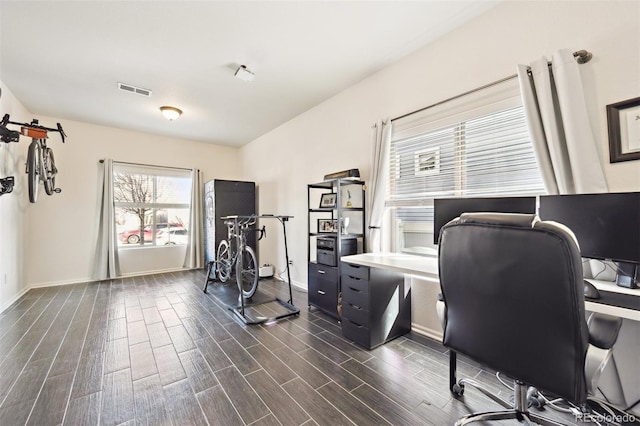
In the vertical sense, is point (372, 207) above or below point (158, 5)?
below

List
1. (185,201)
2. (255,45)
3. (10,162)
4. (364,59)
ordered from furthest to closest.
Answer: (185,201)
(10,162)
(364,59)
(255,45)

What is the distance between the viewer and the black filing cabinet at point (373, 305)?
7.15ft

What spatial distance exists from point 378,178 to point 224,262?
278 centimetres

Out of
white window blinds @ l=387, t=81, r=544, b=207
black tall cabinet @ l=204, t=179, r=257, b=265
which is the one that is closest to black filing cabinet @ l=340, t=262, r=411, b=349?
white window blinds @ l=387, t=81, r=544, b=207

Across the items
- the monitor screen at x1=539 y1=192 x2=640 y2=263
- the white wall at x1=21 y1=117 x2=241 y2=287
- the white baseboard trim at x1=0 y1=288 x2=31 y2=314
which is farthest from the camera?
the white wall at x1=21 y1=117 x2=241 y2=287

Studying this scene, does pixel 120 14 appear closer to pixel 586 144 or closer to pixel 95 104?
pixel 95 104

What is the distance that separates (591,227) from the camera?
1.40 m

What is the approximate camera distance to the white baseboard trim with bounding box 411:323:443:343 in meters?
2.31

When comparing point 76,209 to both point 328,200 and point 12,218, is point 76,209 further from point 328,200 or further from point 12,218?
point 328,200

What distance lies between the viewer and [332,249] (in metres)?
2.86

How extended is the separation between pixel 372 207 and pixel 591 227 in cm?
166

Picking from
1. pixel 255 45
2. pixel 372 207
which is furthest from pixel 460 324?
pixel 255 45

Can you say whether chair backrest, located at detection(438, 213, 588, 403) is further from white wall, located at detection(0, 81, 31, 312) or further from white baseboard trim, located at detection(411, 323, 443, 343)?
white wall, located at detection(0, 81, 31, 312)

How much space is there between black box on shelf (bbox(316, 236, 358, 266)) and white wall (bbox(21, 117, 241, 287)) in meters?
3.94
